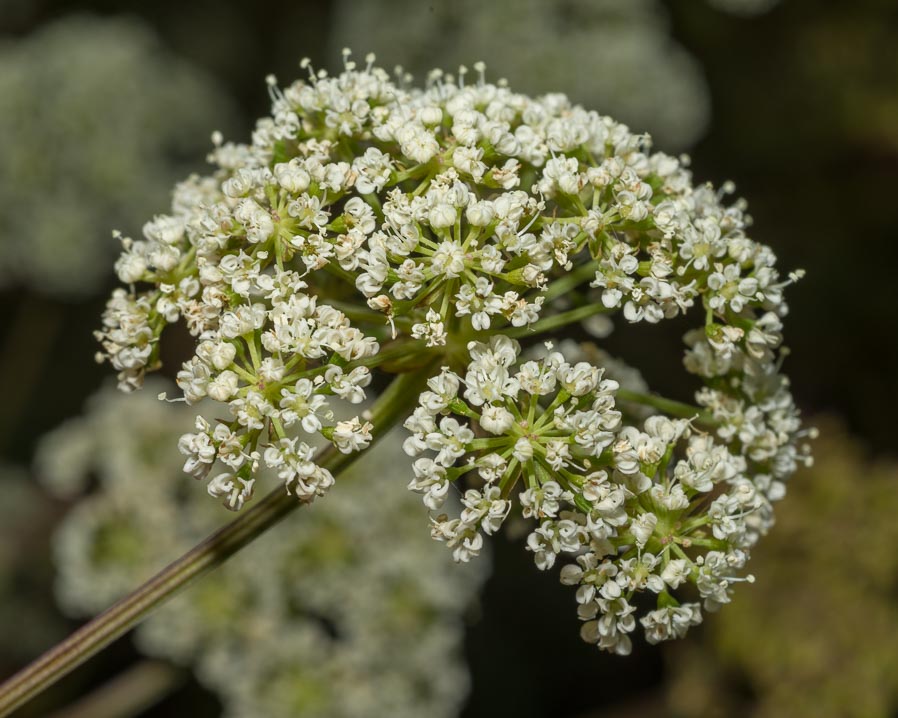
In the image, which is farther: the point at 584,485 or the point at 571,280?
the point at 571,280

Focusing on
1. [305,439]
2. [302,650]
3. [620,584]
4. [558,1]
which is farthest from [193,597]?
[558,1]

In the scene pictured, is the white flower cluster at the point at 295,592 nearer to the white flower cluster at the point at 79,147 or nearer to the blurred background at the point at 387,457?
the blurred background at the point at 387,457

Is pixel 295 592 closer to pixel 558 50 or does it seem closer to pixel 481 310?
pixel 481 310

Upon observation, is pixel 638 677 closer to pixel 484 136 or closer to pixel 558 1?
pixel 558 1

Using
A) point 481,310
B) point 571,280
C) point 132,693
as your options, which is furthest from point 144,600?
point 132,693

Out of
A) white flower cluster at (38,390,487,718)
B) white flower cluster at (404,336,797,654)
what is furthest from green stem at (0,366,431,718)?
white flower cluster at (38,390,487,718)

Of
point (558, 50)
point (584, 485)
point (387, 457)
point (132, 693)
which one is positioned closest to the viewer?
point (584, 485)

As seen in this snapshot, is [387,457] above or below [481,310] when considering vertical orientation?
above
